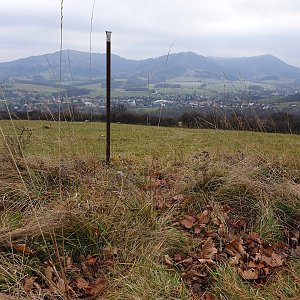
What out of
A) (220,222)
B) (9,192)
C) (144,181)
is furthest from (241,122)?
(9,192)

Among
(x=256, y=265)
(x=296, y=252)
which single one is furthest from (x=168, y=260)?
(x=296, y=252)

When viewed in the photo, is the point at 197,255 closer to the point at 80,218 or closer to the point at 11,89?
the point at 80,218

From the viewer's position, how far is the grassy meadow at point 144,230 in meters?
2.27

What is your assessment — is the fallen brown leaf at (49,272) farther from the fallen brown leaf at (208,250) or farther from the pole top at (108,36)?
the pole top at (108,36)

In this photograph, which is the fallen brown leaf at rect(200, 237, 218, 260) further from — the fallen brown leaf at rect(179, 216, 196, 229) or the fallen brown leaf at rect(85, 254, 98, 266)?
the fallen brown leaf at rect(85, 254, 98, 266)

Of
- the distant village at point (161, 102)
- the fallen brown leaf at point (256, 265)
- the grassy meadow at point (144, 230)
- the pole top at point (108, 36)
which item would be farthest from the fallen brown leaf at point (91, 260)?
the pole top at point (108, 36)

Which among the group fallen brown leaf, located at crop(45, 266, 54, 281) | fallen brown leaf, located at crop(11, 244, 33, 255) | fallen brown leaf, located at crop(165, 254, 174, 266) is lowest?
fallen brown leaf, located at crop(165, 254, 174, 266)

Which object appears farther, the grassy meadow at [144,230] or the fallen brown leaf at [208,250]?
the fallen brown leaf at [208,250]

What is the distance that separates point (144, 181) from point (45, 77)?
5.57ft

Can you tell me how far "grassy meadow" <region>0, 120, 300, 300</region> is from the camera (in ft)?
7.44

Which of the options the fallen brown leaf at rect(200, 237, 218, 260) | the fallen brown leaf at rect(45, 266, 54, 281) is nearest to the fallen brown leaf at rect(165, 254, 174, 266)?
the fallen brown leaf at rect(200, 237, 218, 260)

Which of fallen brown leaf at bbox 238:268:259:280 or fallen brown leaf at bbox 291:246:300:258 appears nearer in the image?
fallen brown leaf at bbox 238:268:259:280

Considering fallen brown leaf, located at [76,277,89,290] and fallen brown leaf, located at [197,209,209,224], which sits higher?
fallen brown leaf, located at [197,209,209,224]

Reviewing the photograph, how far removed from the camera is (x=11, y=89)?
13.5 feet
